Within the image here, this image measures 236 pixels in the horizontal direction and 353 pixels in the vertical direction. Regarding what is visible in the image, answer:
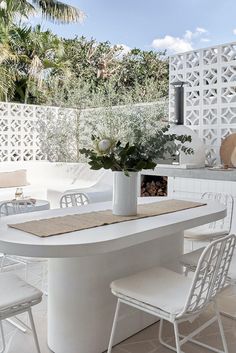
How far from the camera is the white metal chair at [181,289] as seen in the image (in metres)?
1.64

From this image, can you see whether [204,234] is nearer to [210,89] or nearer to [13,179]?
[210,89]

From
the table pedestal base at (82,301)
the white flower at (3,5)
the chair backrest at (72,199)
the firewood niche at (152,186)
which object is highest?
the white flower at (3,5)

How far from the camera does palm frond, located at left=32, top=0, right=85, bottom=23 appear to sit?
8.65m

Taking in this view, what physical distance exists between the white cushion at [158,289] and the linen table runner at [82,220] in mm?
321

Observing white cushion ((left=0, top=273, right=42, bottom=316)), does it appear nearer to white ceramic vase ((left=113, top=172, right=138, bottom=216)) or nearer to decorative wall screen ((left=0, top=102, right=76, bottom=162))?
white ceramic vase ((left=113, top=172, right=138, bottom=216))

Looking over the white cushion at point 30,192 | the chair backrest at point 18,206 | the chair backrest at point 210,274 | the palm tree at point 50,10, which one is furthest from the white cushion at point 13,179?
the chair backrest at point 210,274

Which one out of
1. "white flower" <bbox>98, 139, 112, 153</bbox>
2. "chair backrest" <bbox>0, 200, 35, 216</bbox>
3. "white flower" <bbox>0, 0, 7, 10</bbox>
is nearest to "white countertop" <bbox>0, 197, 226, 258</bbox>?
"white flower" <bbox>98, 139, 112, 153</bbox>

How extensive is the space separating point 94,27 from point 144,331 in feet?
35.5

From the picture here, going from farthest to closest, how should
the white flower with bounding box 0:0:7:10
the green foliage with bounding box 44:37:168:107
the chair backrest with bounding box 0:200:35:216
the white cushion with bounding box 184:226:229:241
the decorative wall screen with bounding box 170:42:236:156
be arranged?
the green foliage with bounding box 44:37:168:107 < the white flower with bounding box 0:0:7:10 < the decorative wall screen with bounding box 170:42:236:156 < the chair backrest with bounding box 0:200:35:216 < the white cushion with bounding box 184:226:229:241

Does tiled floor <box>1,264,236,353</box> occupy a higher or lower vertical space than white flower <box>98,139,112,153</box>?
lower

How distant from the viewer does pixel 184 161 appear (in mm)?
4438

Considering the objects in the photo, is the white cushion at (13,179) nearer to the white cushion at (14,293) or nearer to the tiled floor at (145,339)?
the tiled floor at (145,339)

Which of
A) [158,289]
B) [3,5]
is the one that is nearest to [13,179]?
[3,5]

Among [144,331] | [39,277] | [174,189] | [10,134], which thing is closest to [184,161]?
[174,189]
